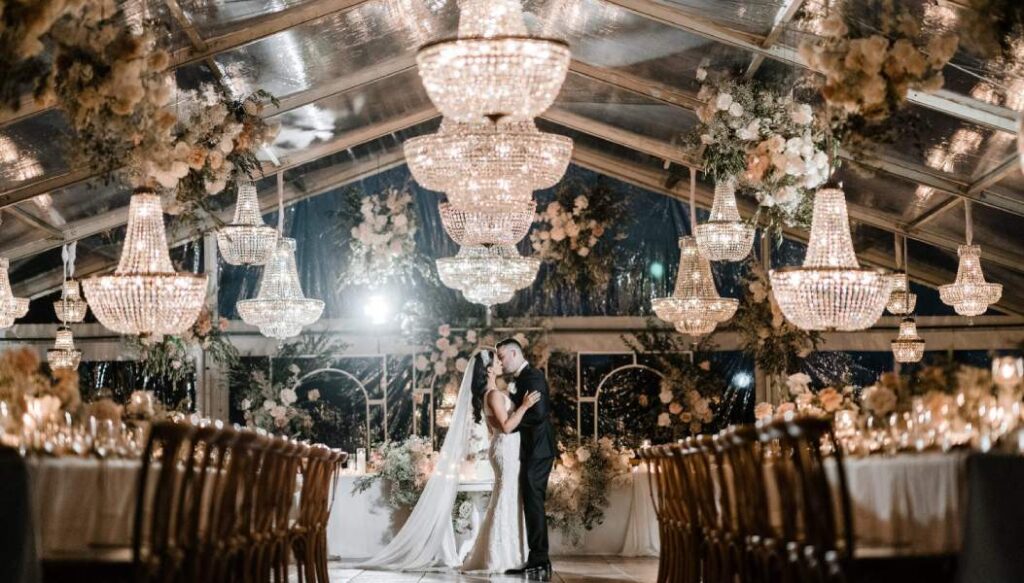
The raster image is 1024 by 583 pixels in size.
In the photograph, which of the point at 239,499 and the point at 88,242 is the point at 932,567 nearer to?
the point at 239,499

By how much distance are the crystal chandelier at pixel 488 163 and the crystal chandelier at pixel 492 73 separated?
676 mm

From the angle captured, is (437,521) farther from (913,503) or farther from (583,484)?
(913,503)

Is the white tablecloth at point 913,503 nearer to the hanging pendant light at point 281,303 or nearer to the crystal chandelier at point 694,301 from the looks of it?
the crystal chandelier at point 694,301

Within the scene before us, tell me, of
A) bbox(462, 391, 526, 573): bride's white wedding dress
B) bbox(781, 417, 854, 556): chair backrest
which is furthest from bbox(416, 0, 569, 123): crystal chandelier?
bbox(462, 391, 526, 573): bride's white wedding dress

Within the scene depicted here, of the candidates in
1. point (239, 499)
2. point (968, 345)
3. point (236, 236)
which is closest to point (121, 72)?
point (239, 499)

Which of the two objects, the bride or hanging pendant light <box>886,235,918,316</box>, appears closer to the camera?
the bride

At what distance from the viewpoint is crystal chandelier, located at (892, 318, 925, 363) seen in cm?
1307

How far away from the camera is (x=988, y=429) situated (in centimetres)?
541

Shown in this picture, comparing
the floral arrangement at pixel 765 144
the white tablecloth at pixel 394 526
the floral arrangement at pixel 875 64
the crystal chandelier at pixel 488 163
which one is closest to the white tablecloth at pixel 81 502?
the crystal chandelier at pixel 488 163

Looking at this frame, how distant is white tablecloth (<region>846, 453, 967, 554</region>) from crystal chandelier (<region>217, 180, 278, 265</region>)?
6.27m

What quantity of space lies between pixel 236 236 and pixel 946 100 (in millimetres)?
5116

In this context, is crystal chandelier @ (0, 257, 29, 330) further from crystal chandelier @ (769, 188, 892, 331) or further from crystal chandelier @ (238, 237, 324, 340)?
crystal chandelier @ (769, 188, 892, 331)

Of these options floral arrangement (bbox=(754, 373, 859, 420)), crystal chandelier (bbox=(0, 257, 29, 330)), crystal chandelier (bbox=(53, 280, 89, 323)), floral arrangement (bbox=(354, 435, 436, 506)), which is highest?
crystal chandelier (bbox=(53, 280, 89, 323))

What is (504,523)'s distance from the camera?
1098 centimetres
